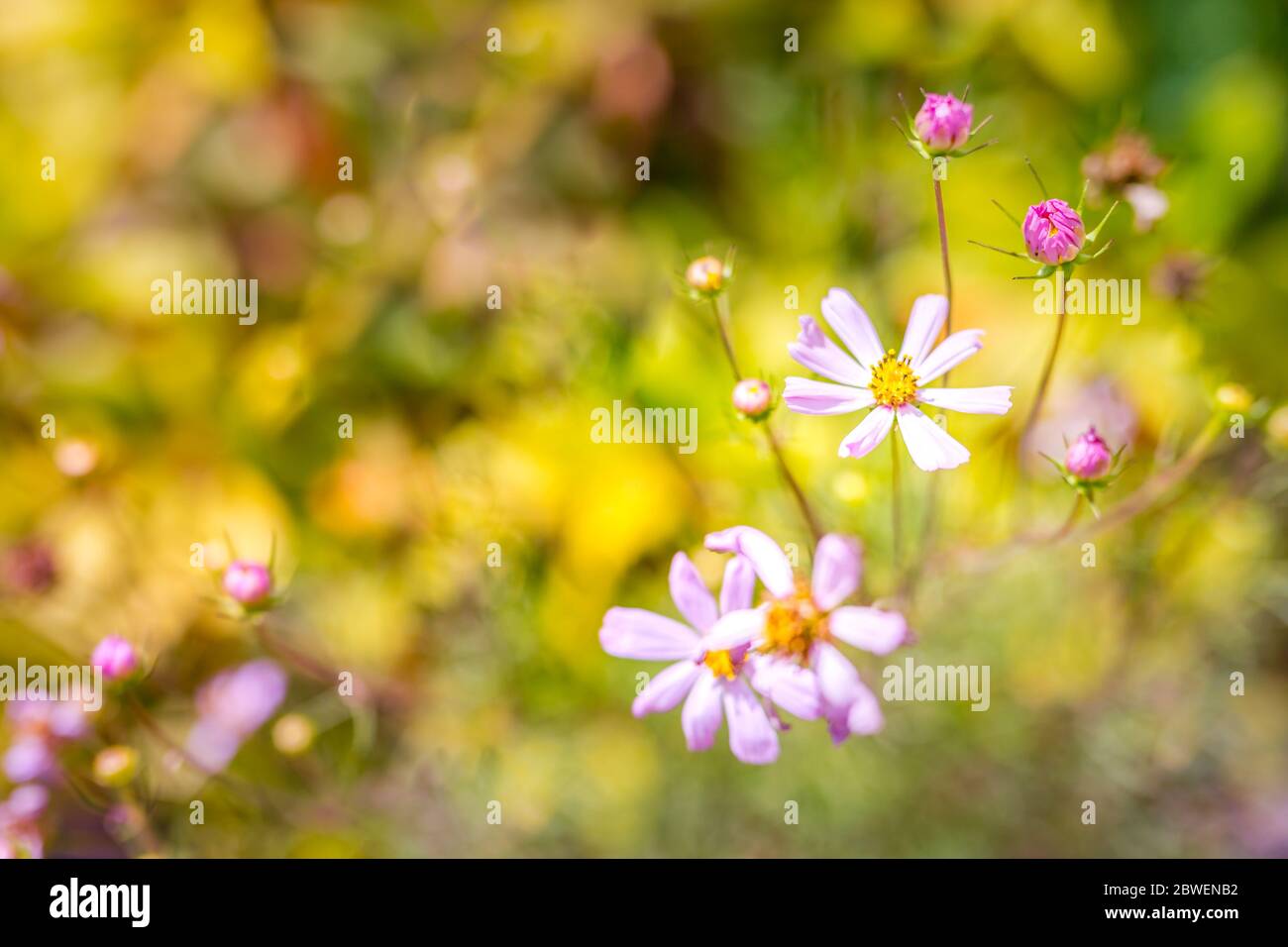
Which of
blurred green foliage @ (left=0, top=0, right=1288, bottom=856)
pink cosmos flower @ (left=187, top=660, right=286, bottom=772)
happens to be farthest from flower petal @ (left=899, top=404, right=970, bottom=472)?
pink cosmos flower @ (left=187, top=660, right=286, bottom=772)

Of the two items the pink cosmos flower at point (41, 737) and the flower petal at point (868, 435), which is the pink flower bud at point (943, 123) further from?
the pink cosmos flower at point (41, 737)

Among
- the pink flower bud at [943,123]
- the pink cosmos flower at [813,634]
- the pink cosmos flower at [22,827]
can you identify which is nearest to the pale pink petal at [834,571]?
the pink cosmos flower at [813,634]

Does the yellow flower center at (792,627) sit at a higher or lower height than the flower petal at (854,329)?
lower

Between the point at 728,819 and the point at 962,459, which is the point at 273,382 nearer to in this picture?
the point at 728,819

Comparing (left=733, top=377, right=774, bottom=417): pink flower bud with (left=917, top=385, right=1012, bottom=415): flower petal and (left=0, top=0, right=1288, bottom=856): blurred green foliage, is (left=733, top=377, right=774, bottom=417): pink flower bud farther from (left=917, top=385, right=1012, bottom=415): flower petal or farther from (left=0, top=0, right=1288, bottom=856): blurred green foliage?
(left=0, top=0, right=1288, bottom=856): blurred green foliage

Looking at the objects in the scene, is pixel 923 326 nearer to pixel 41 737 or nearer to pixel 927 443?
pixel 927 443
